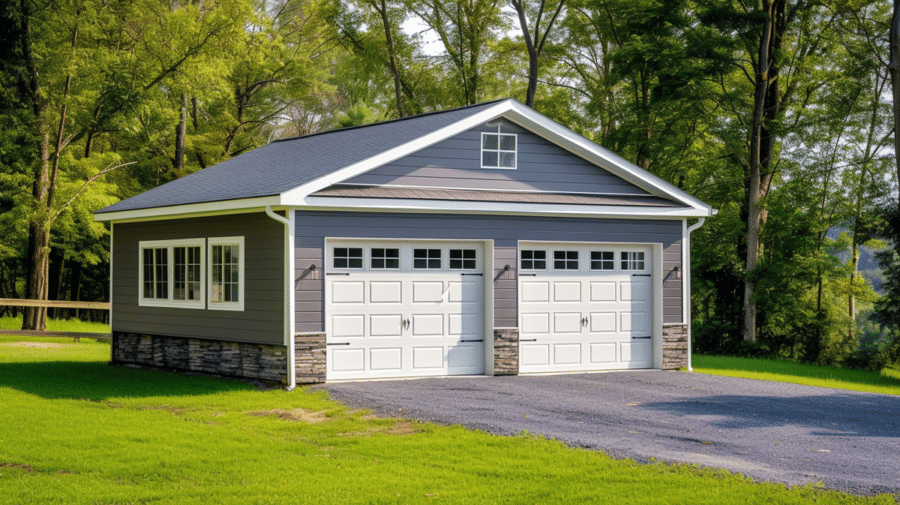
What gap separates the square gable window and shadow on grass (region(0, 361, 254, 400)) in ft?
17.7

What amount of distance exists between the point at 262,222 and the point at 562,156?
5321mm

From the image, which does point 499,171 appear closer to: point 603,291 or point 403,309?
point 603,291

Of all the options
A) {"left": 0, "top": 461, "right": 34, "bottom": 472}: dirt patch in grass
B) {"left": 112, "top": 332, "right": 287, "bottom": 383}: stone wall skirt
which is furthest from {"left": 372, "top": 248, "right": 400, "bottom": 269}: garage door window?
{"left": 0, "top": 461, "right": 34, "bottom": 472}: dirt patch in grass

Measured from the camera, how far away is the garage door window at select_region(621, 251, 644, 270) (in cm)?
1600

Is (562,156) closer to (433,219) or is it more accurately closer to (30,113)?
(433,219)

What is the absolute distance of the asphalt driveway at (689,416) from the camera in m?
8.38

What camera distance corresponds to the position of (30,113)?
83.5 feet

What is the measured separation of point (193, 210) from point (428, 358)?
15.1ft

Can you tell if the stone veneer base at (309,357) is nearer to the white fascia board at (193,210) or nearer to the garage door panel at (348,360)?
the garage door panel at (348,360)

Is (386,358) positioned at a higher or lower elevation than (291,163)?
lower

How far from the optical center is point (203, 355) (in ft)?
50.2

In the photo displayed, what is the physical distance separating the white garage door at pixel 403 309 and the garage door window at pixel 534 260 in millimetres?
791

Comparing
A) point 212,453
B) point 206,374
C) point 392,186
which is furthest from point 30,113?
point 212,453

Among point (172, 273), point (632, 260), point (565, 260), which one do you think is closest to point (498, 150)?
point (565, 260)
